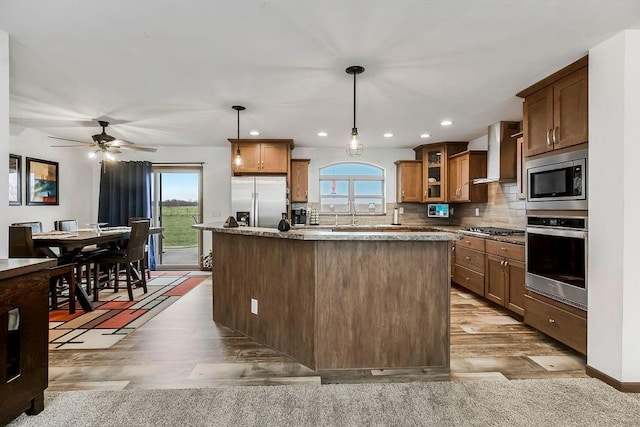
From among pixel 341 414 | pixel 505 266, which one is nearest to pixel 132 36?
pixel 341 414

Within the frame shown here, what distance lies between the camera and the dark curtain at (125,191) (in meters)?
6.35

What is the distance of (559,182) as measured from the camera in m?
2.86

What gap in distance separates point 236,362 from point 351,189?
14.3ft

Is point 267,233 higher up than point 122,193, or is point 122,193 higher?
point 122,193

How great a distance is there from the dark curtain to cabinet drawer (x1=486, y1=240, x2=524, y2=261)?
18.7ft

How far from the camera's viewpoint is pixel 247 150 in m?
5.80

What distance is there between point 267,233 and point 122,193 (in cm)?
493

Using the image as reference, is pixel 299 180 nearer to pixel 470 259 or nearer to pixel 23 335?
pixel 470 259

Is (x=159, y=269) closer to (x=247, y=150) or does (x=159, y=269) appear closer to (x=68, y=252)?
(x=68, y=252)

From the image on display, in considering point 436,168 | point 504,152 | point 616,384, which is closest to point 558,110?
point 504,152

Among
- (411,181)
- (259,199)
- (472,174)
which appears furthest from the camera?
(411,181)

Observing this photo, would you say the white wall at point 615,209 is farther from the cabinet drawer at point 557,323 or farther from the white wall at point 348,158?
the white wall at point 348,158

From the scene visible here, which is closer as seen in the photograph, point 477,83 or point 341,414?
point 341,414

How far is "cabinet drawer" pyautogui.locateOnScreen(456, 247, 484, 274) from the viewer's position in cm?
429
